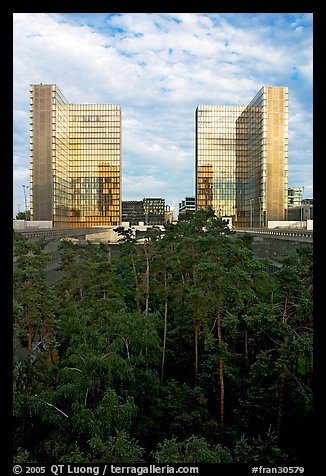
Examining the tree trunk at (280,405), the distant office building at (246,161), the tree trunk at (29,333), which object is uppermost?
the distant office building at (246,161)

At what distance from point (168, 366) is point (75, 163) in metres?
13.9

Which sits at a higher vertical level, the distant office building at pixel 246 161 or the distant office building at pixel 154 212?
the distant office building at pixel 246 161

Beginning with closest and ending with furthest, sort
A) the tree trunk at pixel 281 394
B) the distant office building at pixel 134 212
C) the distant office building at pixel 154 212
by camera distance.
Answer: the tree trunk at pixel 281 394, the distant office building at pixel 154 212, the distant office building at pixel 134 212

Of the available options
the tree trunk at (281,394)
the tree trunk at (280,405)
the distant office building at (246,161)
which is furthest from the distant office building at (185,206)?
the distant office building at (246,161)

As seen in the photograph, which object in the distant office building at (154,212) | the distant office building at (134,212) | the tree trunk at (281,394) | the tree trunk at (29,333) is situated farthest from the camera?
the distant office building at (134,212)

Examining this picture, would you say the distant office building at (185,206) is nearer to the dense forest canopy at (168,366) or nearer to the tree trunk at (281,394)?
the dense forest canopy at (168,366)

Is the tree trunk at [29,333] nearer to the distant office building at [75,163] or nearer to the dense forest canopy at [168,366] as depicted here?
the dense forest canopy at [168,366]

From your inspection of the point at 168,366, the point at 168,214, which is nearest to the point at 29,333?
the point at 168,366

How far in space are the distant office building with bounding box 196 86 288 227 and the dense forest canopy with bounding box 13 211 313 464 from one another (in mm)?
10349

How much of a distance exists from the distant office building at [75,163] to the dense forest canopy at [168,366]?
36.3ft

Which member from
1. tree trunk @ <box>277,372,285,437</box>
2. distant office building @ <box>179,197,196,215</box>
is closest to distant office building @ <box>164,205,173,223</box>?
distant office building @ <box>179,197,196,215</box>

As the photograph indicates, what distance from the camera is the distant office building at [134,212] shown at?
1153cm

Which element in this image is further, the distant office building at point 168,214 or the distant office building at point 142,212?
the distant office building at point 142,212
